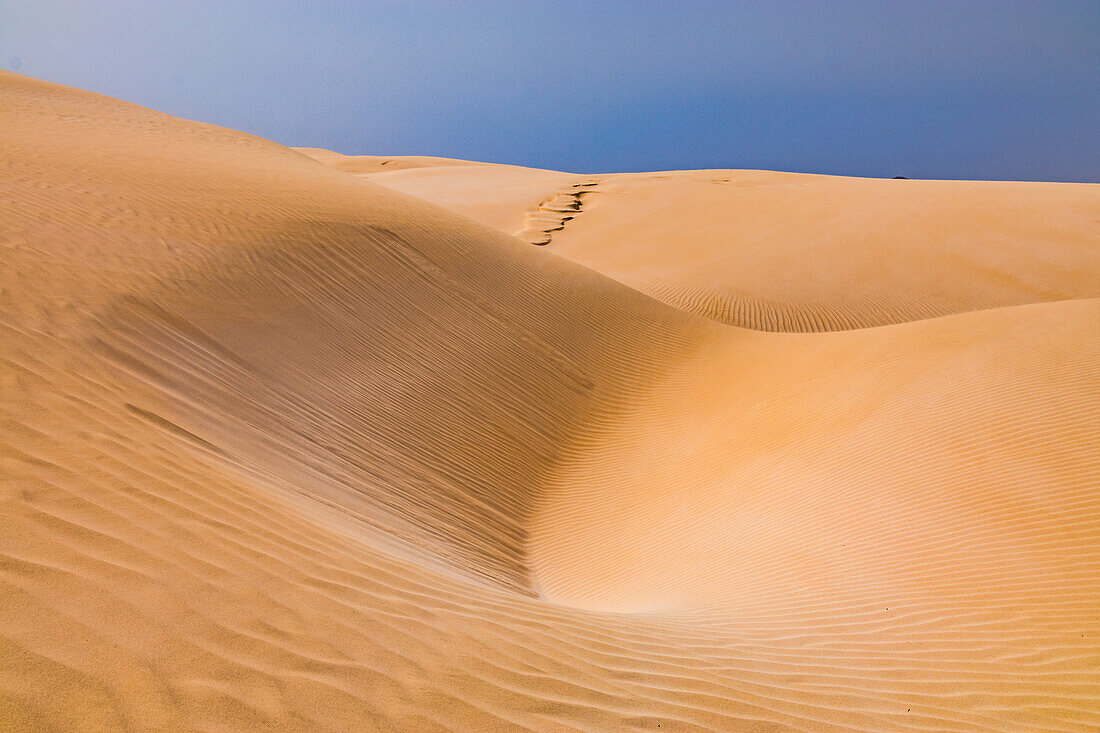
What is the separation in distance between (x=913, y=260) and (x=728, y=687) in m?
22.2

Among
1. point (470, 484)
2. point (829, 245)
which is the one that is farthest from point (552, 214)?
point (470, 484)

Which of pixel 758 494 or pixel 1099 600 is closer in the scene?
pixel 1099 600

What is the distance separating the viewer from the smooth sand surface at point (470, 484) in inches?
119

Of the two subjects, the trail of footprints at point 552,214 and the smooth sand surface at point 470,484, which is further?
the trail of footprints at point 552,214

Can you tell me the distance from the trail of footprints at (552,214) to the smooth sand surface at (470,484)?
11.4 metres

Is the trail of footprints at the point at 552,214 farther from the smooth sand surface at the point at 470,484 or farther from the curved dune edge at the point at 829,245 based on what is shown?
the smooth sand surface at the point at 470,484

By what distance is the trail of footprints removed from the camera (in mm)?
28406

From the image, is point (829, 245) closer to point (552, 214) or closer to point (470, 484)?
point (552, 214)

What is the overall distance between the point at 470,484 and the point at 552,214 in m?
25.2

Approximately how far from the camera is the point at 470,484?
8.14 meters

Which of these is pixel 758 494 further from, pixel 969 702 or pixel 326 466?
pixel 326 466

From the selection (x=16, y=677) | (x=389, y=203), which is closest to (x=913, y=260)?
(x=389, y=203)

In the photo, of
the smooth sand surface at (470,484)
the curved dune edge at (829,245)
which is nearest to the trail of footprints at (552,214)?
the curved dune edge at (829,245)

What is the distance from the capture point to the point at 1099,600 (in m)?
5.26
